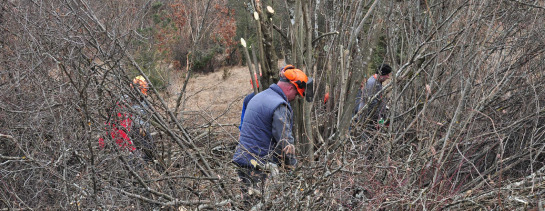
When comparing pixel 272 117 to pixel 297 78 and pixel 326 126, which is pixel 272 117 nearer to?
pixel 297 78

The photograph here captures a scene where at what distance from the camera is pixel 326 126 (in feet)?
13.7

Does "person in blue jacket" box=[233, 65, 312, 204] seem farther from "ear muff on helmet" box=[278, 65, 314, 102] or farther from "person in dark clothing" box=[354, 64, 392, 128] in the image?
"person in dark clothing" box=[354, 64, 392, 128]

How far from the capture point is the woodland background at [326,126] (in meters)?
2.79

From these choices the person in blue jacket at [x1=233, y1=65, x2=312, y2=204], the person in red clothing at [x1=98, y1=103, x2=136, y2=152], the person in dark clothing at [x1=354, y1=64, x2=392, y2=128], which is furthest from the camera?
the person in dark clothing at [x1=354, y1=64, x2=392, y2=128]

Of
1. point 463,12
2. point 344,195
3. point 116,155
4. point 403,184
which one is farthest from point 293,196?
point 463,12

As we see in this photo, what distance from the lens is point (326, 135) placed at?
13.6ft

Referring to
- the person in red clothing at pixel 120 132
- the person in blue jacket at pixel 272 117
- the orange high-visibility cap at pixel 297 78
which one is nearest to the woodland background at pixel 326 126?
the person in red clothing at pixel 120 132

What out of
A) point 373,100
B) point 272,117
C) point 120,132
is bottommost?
point 373,100

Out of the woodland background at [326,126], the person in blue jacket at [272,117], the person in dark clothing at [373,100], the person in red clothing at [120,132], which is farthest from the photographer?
the person in dark clothing at [373,100]

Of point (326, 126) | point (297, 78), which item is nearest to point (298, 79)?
point (297, 78)

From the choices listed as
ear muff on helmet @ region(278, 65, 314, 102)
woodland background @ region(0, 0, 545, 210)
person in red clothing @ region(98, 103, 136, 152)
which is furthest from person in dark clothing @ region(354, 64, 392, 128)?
person in red clothing @ region(98, 103, 136, 152)

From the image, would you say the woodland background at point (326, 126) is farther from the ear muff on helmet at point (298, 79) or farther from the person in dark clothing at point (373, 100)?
the ear muff on helmet at point (298, 79)

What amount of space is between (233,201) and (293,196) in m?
0.43

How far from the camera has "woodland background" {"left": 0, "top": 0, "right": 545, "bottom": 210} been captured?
2.79 meters
